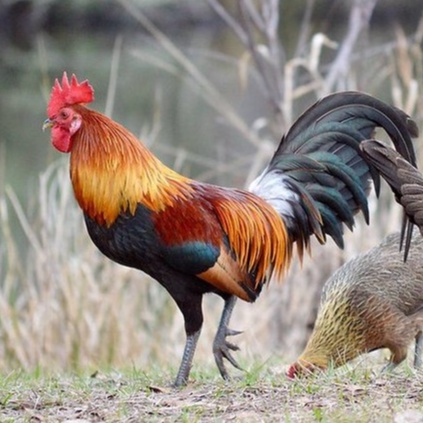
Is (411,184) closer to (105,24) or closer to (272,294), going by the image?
(272,294)

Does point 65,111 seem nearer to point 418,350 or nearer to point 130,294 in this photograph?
point 418,350

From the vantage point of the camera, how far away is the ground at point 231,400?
4508 millimetres

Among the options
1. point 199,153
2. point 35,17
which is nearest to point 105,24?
point 35,17

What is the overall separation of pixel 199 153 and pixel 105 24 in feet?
85.6

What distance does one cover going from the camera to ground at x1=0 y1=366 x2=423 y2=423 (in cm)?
451

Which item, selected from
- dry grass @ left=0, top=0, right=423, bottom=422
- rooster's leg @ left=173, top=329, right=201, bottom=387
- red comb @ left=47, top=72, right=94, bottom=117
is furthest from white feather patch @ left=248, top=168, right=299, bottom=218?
dry grass @ left=0, top=0, right=423, bottom=422

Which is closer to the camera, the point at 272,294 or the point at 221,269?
the point at 221,269

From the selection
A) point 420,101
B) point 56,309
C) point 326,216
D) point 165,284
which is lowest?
point 56,309

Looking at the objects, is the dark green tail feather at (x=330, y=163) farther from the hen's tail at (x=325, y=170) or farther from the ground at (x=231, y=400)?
the ground at (x=231, y=400)

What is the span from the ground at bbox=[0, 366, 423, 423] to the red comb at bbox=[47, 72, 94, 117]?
56.1 inches

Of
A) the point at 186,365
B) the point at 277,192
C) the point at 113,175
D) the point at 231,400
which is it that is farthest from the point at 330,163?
the point at 231,400

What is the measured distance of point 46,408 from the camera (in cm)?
484

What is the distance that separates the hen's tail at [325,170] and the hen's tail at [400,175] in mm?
641

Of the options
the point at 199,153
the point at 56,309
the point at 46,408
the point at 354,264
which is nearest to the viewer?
the point at 46,408
